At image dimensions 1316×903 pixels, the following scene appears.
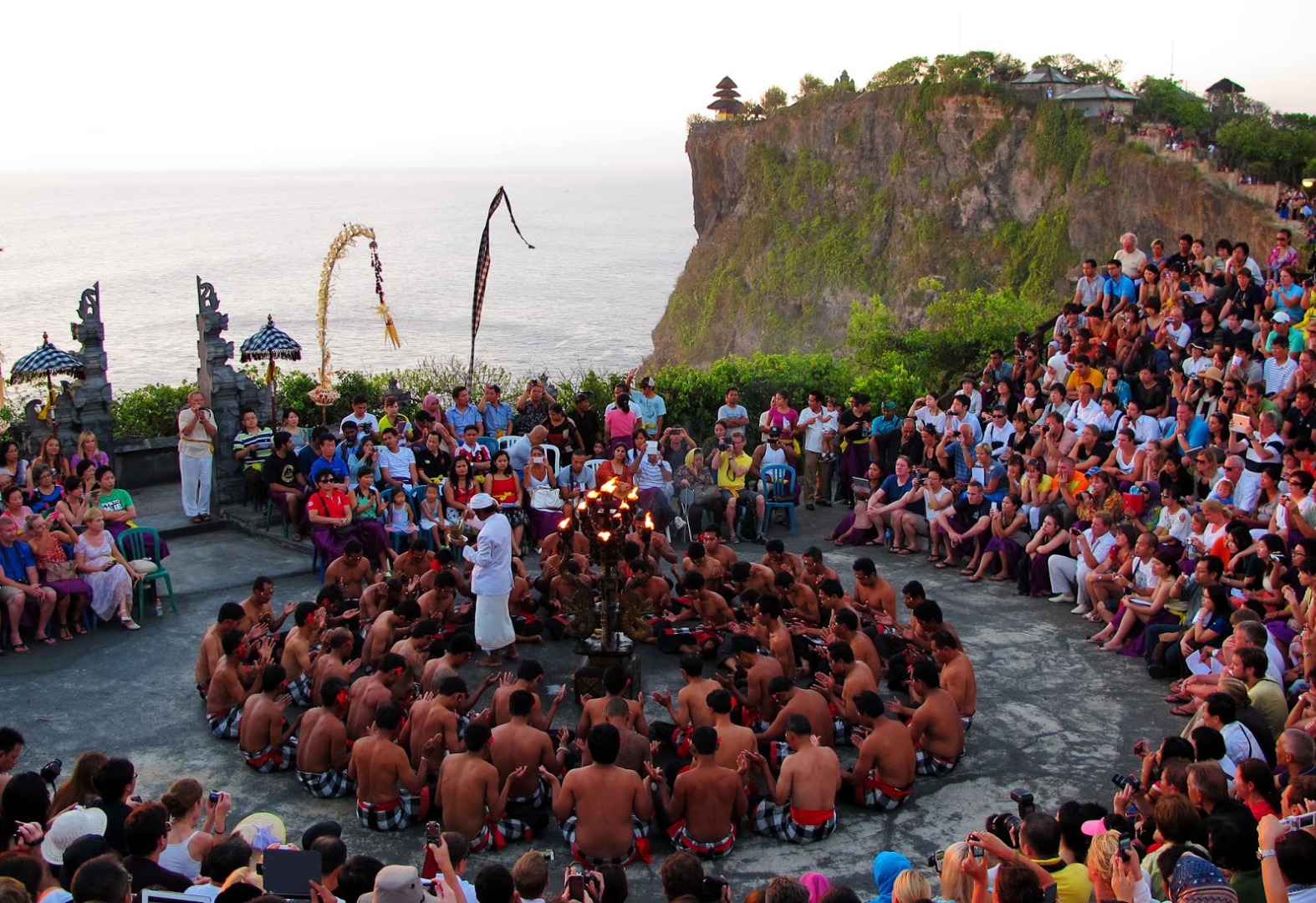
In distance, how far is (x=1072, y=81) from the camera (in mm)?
59938

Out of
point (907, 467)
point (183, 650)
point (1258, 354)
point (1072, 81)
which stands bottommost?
point (183, 650)

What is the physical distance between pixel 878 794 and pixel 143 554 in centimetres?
842

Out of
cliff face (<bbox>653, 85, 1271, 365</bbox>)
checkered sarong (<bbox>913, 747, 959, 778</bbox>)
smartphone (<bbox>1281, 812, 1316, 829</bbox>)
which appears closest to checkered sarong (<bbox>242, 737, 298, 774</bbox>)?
checkered sarong (<bbox>913, 747, 959, 778</bbox>)

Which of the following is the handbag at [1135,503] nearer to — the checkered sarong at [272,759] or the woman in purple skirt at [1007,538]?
the woman in purple skirt at [1007,538]

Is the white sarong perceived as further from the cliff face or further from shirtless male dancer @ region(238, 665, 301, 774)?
the cliff face

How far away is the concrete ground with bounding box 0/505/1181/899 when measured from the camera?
28.2 feet

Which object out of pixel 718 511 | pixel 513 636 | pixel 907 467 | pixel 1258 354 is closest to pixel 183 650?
pixel 513 636

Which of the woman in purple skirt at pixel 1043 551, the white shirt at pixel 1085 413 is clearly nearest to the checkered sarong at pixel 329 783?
the woman in purple skirt at pixel 1043 551

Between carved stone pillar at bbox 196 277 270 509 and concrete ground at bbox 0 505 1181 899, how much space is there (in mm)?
2047

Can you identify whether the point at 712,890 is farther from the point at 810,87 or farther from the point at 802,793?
the point at 810,87

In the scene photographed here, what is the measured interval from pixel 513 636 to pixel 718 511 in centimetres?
441

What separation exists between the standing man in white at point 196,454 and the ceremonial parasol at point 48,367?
155 cm

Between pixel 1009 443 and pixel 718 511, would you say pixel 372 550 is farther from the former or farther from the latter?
pixel 1009 443

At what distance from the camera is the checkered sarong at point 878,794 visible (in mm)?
8953
